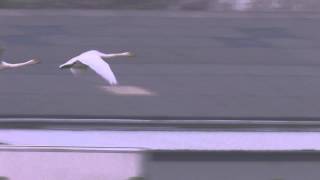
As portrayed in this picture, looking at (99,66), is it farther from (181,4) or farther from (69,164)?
(181,4)

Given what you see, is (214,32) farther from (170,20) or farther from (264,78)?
(264,78)

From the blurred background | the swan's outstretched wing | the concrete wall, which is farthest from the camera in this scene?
the blurred background

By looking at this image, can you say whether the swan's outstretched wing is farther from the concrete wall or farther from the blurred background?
the blurred background

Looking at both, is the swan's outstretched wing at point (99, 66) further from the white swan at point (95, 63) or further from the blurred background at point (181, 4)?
the blurred background at point (181, 4)

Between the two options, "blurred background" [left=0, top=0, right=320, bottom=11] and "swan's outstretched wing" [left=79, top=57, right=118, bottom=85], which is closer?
"swan's outstretched wing" [left=79, top=57, right=118, bottom=85]

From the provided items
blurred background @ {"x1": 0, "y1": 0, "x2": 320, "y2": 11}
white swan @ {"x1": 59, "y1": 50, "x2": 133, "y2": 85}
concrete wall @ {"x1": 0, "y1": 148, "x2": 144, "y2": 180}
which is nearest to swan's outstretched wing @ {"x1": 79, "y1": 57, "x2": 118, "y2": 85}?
white swan @ {"x1": 59, "y1": 50, "x2": 133, "y2": 85}

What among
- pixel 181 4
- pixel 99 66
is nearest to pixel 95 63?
pixel 99 66

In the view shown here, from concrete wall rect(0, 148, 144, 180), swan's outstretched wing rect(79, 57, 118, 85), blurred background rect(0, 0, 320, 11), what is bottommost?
concrete wall rect(0, 148, 144, 180)

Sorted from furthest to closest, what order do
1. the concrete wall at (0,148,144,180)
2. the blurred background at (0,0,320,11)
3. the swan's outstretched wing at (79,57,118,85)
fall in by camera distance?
the blurred background at (0,0,320,11) → the swan's outstretched wing at (79,57,118,85) → the concrete wall at (0,148,144,180)

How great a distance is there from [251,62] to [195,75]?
43cm

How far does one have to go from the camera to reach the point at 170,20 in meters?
5.34

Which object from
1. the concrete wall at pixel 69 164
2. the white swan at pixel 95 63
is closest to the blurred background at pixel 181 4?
the white swan at pixel 95 63

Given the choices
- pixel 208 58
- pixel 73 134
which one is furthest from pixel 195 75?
pixel 73 134

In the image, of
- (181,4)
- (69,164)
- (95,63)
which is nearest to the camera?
(69,164)
